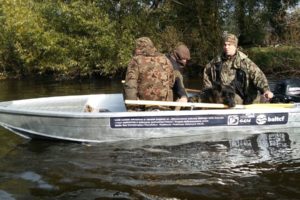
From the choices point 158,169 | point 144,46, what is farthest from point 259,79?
point 158,169

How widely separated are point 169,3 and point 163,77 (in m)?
18.5

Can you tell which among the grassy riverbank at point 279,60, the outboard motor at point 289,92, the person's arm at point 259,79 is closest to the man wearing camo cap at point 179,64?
the person's arm at point 259,79

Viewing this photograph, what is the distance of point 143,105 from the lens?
810cm

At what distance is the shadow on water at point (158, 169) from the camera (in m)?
5.77

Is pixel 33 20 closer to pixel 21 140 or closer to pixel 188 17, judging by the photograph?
pixel 188 17

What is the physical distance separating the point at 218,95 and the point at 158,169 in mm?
2201

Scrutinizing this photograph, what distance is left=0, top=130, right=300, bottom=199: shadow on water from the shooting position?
577 centimetres

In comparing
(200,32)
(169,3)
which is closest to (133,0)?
(169,3)

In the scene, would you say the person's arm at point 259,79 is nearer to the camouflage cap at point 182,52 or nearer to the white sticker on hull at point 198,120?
the white sticker on hull at point 198,120

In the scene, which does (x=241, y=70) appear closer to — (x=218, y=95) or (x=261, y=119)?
(x=218, y=95)

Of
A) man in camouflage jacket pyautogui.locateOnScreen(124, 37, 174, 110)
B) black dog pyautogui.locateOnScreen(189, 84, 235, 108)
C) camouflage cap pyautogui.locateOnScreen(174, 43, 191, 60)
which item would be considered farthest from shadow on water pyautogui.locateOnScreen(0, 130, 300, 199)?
camouflage cap pyautogui.locateOnScreen(174, 43, 191, 60)

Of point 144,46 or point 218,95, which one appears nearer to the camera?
point 144,46

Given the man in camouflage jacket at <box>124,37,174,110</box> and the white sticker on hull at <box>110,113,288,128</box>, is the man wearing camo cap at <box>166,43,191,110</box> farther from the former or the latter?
the white sticker on hull at <box>110,113,288,128</box>

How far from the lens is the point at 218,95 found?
27.1 feet
